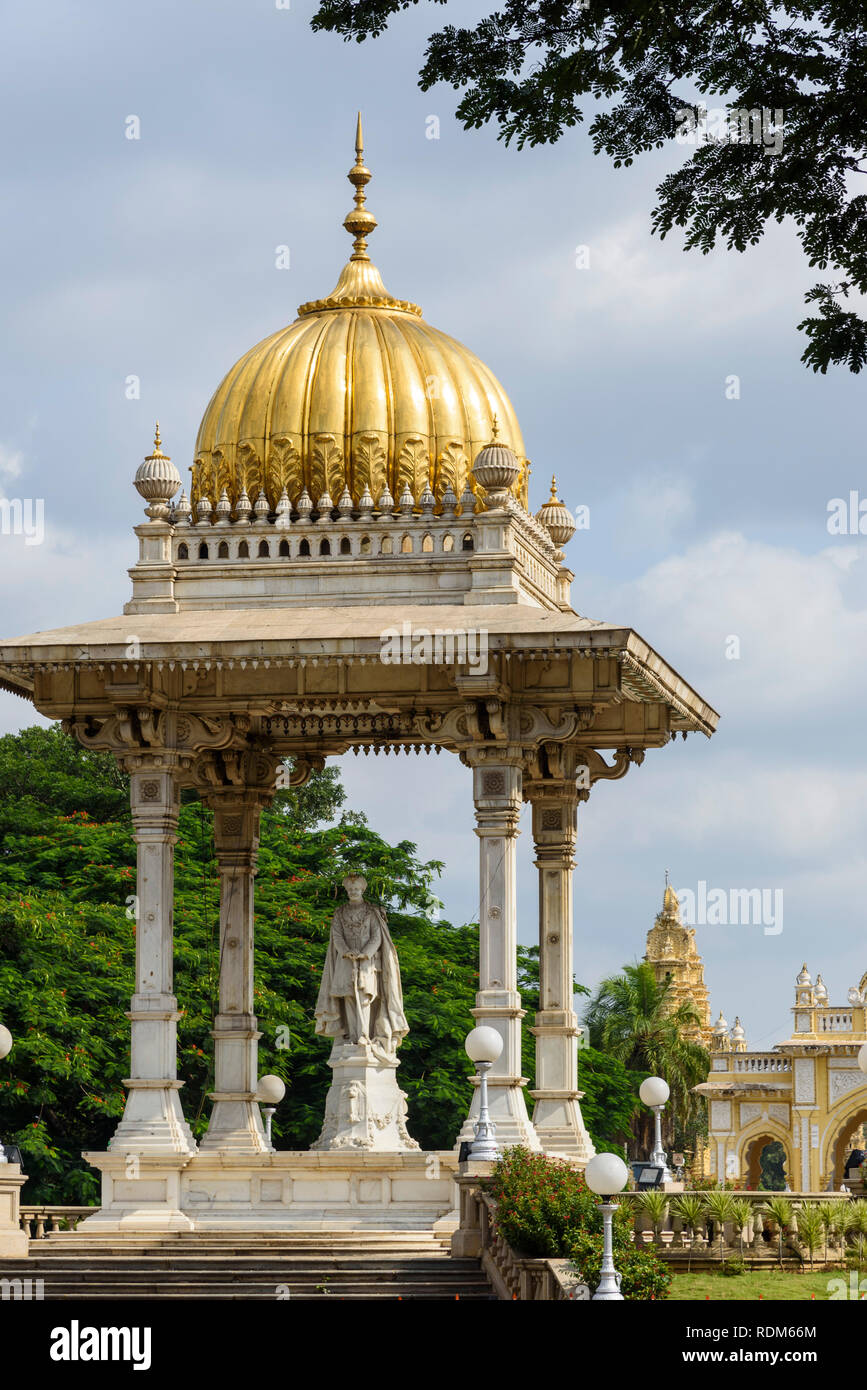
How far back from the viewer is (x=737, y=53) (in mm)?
12656

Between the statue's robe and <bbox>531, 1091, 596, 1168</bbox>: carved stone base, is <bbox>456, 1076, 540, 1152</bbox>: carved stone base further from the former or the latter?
the statue's robe

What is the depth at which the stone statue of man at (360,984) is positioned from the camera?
2506 cm

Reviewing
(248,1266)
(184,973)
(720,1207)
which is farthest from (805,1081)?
(248,1266)

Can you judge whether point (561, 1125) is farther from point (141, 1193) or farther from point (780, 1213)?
point (141, 1193)

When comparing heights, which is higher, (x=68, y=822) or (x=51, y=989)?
(x=68, y=822)

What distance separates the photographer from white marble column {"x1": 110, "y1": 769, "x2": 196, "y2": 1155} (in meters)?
23.5

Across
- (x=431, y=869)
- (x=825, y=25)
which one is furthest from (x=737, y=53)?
(x=431, y=869)

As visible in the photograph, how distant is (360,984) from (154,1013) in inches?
93.9

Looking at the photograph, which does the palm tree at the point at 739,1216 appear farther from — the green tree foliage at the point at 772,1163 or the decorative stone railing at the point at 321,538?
the green tree foliage at the point at 772,1163

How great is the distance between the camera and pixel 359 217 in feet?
89.7

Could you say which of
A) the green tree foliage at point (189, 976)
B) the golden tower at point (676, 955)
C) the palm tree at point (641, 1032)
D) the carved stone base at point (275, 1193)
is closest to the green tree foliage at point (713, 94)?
the carved stone base at point (275, 1193)
